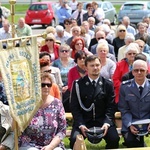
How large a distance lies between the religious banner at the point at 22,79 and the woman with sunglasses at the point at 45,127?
72 cm

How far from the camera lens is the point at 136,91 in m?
8.04

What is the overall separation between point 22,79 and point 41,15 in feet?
86.2

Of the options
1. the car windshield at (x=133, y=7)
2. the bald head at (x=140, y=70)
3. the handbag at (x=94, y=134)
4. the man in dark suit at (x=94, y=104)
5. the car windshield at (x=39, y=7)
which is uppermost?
the bald head at (x=140, y=70)

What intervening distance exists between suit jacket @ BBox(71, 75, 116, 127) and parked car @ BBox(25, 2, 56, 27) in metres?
24.0

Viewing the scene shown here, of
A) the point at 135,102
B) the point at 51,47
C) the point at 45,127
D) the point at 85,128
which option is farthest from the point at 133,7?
the point at 45,127

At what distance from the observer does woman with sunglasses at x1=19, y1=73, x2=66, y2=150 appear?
272 inches

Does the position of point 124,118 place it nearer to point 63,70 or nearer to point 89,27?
point 63,70

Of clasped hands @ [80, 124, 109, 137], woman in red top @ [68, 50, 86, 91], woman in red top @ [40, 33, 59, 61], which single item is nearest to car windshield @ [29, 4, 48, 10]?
woman in red top @ [40, 33, 59, 61]

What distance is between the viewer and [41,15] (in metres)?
32.0

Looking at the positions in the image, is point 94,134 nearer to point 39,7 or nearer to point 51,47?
point 51,47

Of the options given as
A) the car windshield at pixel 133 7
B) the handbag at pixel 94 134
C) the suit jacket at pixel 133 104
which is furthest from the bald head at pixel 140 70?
the car windshield at pixel 133 7

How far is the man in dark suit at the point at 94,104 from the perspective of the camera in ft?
26.3

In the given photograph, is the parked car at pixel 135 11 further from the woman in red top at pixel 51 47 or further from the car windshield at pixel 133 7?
the woman in red top at pixel 51 47

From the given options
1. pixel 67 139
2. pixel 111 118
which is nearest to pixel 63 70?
pixel 67 139
